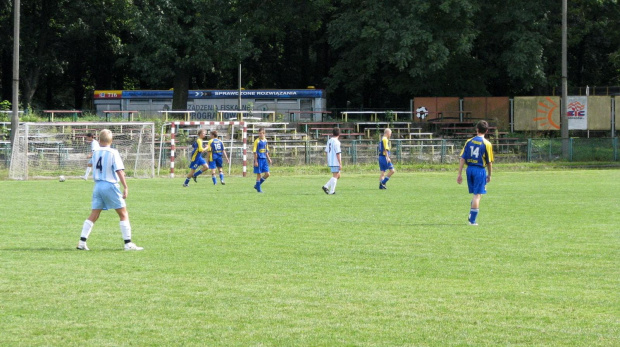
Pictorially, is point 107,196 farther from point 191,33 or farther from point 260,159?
point 191,33

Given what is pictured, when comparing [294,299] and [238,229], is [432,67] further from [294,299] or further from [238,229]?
[294,299]

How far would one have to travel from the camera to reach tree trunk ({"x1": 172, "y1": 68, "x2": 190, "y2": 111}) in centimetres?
5791

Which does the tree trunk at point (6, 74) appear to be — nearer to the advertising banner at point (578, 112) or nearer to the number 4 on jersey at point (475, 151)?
the advertising banner at point (578, 112)

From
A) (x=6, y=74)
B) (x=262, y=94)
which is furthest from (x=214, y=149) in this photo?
(x=6, y=74)

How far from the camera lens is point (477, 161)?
16.0 m

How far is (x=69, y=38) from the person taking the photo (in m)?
64.1

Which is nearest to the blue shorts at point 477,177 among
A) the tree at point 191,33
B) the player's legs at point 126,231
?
the player's legs at point 126,231

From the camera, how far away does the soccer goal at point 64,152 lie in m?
34.8

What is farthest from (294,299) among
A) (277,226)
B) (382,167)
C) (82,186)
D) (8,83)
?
(8,83)

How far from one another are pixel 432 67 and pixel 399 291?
42911mm

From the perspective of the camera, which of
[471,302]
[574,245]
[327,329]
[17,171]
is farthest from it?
[17,171]

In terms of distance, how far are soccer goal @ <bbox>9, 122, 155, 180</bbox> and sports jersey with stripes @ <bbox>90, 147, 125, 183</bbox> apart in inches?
899

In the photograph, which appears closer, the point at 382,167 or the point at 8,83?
the point at 382,167

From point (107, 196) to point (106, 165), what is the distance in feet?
1.46
